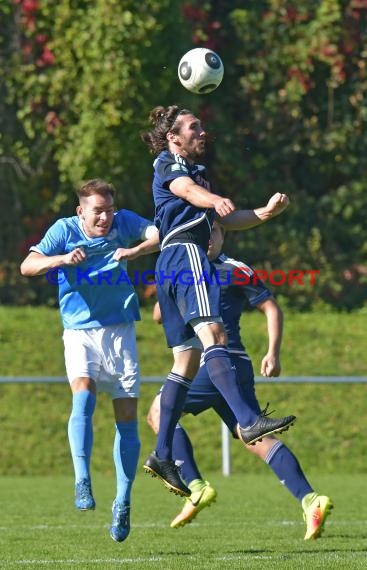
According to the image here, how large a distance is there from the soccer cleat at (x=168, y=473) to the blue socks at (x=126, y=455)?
545 mm

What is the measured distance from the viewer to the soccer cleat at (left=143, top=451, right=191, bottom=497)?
7285 millimetres

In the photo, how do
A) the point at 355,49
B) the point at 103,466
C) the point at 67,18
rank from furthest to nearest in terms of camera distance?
1. the point at 355,49
2. the point at 67,18
3. the point at 103,466

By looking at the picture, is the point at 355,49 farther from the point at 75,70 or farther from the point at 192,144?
the point at 192,144

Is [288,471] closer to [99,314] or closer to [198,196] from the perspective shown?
[99,314]

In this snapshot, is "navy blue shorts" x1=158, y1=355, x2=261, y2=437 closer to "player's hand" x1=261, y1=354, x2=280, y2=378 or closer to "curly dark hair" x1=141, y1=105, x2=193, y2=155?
"player's hand" x1=261, y1=354, x2=280, y2=378

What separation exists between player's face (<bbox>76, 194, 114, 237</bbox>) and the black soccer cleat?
1.68 m

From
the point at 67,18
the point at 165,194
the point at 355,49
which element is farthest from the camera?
the point at 355,49

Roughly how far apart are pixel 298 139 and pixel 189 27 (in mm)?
2396

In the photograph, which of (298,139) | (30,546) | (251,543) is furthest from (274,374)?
(298,139)

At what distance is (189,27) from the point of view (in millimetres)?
18828

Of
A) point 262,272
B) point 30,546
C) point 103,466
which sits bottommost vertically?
point 103,466

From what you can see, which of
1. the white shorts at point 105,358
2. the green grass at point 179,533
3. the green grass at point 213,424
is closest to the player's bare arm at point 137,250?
the white shorts at point 105,358

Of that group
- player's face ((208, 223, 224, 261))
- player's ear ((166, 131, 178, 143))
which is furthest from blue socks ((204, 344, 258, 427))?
player's ear ((166, 131, 178, 143))

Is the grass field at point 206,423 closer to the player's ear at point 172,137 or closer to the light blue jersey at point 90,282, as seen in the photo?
the light blue jersey at point 90,282
